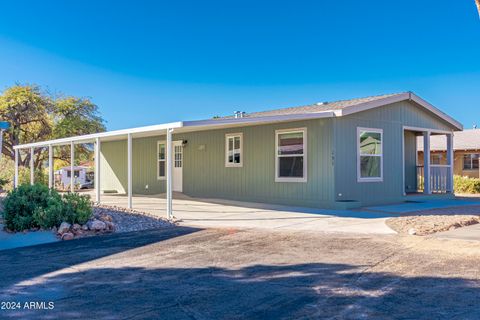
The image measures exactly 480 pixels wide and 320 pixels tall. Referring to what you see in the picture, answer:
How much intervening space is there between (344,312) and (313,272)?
1331 millimetres

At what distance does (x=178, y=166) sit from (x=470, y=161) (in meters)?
17.7

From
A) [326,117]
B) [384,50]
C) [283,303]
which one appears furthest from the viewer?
[384,50]

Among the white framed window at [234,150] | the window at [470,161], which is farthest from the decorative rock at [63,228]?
the window at [470,161]

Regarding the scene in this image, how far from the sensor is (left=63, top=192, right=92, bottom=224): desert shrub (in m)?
8.10

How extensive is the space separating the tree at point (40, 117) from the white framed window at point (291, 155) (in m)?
17.4

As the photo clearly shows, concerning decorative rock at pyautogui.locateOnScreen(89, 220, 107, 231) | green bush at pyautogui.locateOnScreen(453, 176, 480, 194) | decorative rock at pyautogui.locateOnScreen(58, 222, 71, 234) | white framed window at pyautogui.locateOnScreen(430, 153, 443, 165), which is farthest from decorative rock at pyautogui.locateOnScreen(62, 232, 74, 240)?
white framed window at pyautogui.locateOnScreen(430, 153, 443, 165)

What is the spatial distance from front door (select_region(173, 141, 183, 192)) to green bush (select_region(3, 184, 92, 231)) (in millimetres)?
7681

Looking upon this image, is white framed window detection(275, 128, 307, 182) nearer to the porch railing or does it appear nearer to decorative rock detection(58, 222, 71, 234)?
the porch railing

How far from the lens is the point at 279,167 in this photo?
12.6 m

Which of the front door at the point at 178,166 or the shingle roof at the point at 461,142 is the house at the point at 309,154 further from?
the shingle roof at the point at 461,142

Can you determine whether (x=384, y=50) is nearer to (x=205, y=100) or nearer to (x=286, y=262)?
(x=205, y=100)

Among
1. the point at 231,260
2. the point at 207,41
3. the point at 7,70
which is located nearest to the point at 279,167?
the point at 231,260

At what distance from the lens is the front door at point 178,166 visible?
1622cm

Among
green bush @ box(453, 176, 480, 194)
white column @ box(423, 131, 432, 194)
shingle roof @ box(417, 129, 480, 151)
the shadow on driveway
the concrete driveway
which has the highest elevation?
shingle roof @ box(417, 129, 480, 151)
